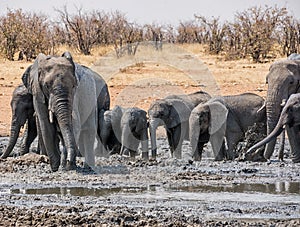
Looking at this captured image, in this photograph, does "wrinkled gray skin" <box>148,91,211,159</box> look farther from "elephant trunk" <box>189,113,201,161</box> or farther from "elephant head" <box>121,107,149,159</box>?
"elephant trunk" <box>189,113,201,161</box>

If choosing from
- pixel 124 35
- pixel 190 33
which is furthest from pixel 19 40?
pixel 190 33

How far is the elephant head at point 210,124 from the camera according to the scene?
1450cm

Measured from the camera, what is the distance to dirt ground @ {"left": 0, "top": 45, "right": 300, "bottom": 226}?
304 inches

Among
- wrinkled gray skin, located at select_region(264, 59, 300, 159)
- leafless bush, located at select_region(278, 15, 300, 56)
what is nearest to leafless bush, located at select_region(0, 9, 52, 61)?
leafless bush, located at select_region(278, 15, 300, 56)

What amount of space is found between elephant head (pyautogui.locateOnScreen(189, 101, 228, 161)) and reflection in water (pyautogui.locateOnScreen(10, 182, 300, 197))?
4257 mm

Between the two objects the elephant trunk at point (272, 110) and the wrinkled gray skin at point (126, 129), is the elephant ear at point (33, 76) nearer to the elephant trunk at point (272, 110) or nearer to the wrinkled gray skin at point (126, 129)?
the wrinkled gray skin at point (126, 129)

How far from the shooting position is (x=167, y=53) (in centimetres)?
3819

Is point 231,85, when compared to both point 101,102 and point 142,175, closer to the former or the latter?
point 101,102

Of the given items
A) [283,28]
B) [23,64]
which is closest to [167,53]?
[283,28]

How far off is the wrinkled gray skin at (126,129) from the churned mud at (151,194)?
2.01 metres

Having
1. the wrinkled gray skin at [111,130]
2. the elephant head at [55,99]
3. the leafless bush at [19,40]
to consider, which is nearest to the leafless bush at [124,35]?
the leafless bush at [19,40]

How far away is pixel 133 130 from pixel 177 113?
821 mm

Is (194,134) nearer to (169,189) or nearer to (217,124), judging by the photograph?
(217,124)

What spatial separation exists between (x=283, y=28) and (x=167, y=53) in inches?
196
